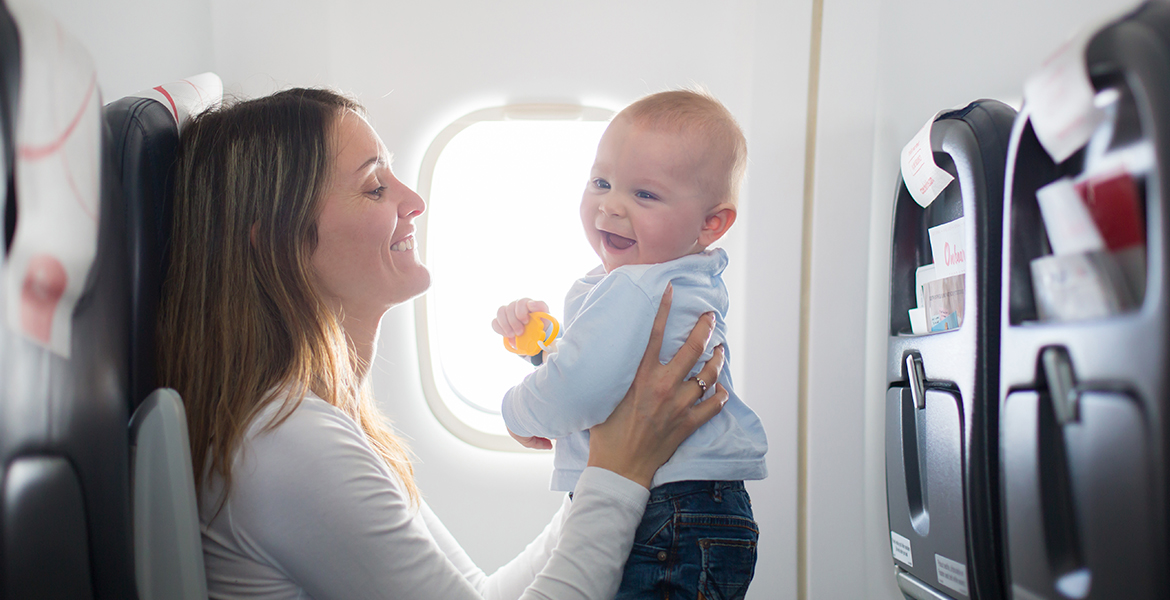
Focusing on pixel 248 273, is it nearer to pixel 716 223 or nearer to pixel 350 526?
pixel 350 526

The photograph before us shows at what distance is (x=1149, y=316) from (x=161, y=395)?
1.14m

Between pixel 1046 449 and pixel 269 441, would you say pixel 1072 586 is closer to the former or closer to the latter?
pixel 1046 449

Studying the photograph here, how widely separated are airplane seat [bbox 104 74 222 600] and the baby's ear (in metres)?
0.92

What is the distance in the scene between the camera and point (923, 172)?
127cm

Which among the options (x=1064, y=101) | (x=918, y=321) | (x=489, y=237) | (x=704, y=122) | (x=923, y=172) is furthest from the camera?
(x=489, y=237)

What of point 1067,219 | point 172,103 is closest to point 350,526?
point 172,103

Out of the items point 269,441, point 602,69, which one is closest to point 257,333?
point 269,441

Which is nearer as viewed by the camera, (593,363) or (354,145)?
(593,363)

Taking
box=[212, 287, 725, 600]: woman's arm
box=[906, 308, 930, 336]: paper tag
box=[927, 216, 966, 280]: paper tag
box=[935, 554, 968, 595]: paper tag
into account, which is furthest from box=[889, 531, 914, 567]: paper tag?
box=[212, 287, 725, 600]: woman's arm

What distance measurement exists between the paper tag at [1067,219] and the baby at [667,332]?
0.53m

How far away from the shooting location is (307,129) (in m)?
1.17

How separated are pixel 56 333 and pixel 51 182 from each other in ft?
0.48

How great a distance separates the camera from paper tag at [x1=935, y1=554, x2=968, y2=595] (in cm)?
116

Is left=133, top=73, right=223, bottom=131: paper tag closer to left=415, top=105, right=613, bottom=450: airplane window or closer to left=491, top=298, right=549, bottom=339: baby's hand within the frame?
left=415, top=105, right=613, bottom=450: airplane window
